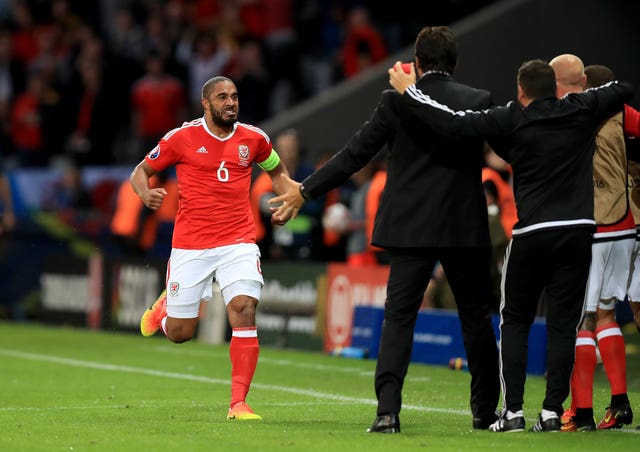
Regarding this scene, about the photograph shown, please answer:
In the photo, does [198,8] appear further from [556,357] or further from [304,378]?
[556,357]

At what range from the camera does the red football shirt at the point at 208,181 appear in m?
10.0

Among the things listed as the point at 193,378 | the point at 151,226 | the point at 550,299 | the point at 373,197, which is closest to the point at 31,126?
the point at 151,226

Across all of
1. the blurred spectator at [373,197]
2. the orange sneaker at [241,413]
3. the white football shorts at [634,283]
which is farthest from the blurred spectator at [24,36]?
the white football shorts at [634,283]

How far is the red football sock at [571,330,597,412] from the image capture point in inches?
344

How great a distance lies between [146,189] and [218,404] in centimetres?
184

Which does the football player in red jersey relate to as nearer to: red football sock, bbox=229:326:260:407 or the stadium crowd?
red football sock, bbox=229:326:260:407

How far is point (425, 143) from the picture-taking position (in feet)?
27.6

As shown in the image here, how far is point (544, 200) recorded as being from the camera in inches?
325

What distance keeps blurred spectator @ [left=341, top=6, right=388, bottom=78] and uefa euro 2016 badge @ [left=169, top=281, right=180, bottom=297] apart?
11.2 meters

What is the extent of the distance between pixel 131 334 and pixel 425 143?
1163 cm

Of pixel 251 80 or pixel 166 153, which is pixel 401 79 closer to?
pixel 166 153

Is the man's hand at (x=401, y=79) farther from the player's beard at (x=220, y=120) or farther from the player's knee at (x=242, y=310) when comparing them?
the player's knee at (x=242, y=310)

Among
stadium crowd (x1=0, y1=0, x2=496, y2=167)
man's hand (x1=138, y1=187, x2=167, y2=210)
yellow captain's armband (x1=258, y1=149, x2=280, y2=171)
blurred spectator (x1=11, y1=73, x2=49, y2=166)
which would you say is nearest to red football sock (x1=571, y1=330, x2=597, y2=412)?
yellow captain's armband (x1=258, y1=149, x2=280, y2=171)

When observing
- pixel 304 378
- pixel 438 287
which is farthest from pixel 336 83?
pixel 304 378
